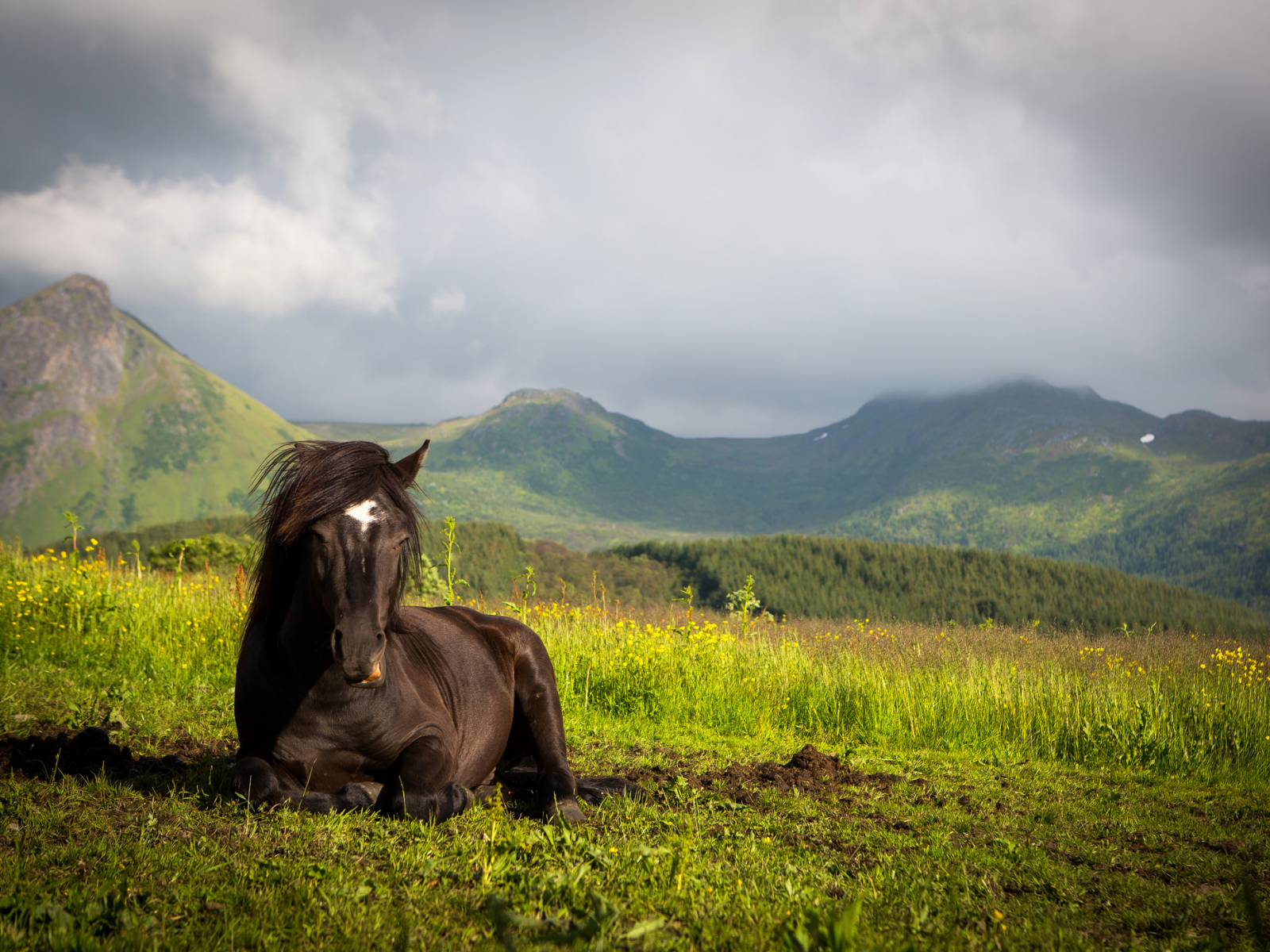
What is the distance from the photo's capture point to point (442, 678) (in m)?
4.89

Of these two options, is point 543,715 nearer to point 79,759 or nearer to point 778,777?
point 778,777

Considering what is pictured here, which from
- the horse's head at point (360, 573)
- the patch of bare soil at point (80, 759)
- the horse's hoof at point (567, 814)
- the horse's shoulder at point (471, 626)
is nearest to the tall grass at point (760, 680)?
the patch of bare soil at point (80, 759)

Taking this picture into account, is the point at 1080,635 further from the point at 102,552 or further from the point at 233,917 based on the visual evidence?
the point at 102,552

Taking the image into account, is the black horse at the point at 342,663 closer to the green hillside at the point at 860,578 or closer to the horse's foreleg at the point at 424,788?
the horse's foreleg at the point at 424,788

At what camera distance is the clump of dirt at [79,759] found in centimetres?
462

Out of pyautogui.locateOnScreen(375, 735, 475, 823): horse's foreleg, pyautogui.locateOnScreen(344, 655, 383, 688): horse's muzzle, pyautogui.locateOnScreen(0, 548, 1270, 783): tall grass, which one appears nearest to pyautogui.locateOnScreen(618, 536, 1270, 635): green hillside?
pyautogui.locateOnScreen(0, 548, 1270, 783): tall grass

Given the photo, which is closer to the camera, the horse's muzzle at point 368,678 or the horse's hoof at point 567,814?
the horse's muzzle at point 368,678

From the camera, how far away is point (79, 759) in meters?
4.88

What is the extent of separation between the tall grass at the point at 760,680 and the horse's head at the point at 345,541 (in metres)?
3.57

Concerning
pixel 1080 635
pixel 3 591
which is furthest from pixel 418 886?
pixel 1080 635

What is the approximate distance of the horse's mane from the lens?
149 inches

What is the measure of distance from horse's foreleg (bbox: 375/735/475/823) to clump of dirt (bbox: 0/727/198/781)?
192cm

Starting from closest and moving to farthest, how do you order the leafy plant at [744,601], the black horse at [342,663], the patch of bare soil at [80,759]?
1. the black horse at [342,663]
2. the patch of bare soil at [80,759]
3. the leafy plant at [744,601]

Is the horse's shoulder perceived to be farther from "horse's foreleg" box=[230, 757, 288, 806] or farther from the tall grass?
the tall grass
